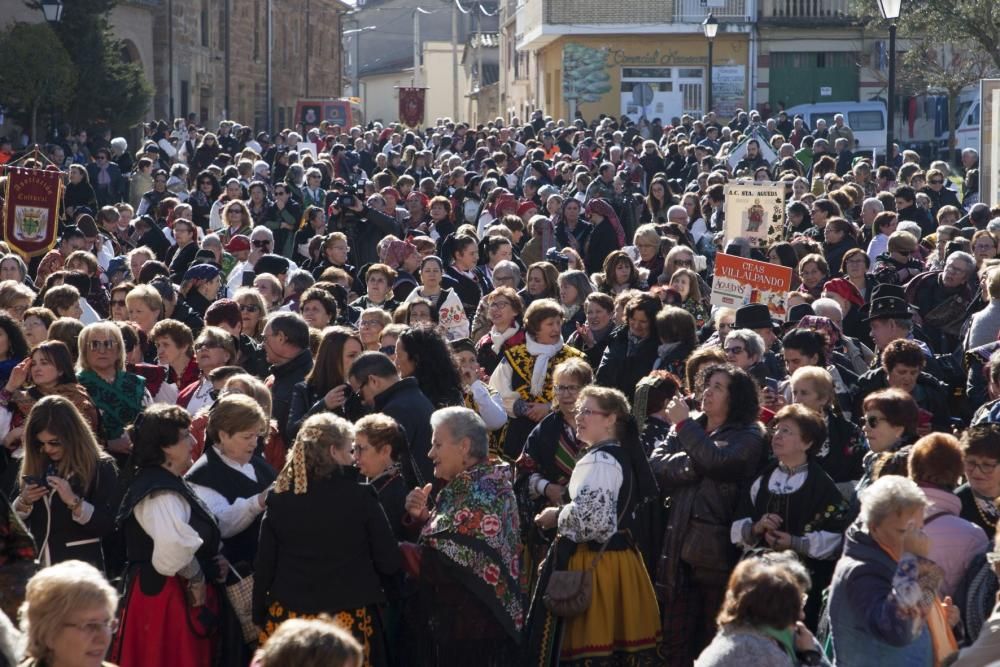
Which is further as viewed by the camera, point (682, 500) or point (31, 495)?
point (682, 500)

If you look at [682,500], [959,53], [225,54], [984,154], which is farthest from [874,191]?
[225,54]

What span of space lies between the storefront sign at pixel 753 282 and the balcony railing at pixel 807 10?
39.5 meters

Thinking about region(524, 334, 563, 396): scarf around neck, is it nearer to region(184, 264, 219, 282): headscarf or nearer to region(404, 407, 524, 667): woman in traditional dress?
region(404, 407, 524, 667): woman in traditional dress

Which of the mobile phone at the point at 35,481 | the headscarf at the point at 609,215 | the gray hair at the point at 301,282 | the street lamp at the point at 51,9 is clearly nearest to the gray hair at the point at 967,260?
the gray hair at the point at 301,282

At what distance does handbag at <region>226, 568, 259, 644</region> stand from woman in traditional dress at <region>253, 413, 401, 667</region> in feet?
0.76

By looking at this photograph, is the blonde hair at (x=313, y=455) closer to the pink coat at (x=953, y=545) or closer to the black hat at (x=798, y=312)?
the pink coat at (x=953, y=545)

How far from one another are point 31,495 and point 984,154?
13.9 metres

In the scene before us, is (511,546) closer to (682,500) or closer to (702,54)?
(682,500)

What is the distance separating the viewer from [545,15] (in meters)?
49.7

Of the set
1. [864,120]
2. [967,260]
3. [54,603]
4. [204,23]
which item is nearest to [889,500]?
[54,603]

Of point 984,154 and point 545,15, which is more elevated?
point 545,15

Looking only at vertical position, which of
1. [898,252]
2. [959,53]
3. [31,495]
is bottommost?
[31,495]

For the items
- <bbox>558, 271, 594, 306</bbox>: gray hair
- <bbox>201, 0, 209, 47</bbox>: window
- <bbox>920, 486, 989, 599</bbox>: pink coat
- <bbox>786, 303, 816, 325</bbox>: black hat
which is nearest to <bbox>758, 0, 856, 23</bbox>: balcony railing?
<bbox>201, 0, 209, 47</bbox>: window

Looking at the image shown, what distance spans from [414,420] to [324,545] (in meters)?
1.45
